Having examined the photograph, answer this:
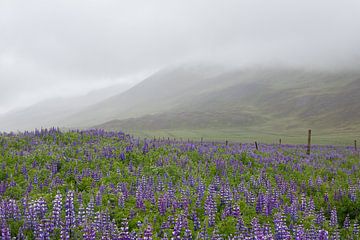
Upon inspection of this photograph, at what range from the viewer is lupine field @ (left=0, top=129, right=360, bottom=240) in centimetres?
701

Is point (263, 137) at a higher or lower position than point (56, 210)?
lower

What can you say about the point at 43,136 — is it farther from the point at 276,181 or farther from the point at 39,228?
the point at 39,228

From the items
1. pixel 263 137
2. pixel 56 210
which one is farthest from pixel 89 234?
pixel 263 137

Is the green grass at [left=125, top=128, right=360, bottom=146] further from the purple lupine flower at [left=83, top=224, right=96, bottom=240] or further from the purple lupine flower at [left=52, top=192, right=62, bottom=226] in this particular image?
the purple lupine flower at [left=83, top=224, right=96, bottom=240]

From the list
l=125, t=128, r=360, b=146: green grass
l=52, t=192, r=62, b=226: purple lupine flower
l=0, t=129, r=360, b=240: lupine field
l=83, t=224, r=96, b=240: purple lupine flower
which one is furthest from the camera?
l=125, t=128, r=360, b=146: green grass

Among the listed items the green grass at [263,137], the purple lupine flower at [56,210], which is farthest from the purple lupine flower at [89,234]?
the green grass at [263,137]

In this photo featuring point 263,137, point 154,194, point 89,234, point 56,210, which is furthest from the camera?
point 263,137

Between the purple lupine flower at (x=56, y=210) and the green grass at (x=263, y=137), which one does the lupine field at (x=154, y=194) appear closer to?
the purple lupine flower at (x=56, y=210)

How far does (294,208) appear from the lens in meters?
8.92

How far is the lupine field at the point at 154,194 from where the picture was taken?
701cm

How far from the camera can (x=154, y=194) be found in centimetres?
993

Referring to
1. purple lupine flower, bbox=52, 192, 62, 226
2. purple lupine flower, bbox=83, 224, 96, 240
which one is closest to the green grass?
purple lupine flower, bbox=52, 192, 62, 226

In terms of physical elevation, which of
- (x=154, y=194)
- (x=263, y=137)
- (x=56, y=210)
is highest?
(x=56, y=210)

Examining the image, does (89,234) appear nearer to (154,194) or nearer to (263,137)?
(154,194)
